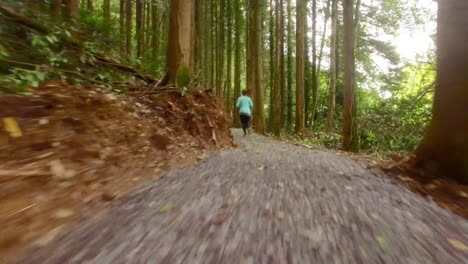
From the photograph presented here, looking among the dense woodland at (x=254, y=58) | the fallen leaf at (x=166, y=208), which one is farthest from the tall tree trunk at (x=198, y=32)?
the fallen leaf at (x=166, y=208)

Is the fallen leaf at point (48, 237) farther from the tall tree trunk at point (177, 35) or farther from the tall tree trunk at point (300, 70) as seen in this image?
the tall tree trunk at point (300, 70)

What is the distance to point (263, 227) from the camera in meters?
2.55

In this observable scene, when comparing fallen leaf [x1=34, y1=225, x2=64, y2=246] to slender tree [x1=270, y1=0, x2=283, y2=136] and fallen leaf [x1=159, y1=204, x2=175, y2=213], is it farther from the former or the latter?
slender tree [x1=270, y1=0, x2=283, y2=136]

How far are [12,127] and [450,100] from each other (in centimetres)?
511

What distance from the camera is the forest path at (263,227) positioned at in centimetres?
208

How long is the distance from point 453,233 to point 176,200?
2.39m

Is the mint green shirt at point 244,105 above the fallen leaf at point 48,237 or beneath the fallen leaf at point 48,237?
above

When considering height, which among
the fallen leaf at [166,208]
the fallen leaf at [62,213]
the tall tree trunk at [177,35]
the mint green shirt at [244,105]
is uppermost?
the tall tree trunk at [177,35]

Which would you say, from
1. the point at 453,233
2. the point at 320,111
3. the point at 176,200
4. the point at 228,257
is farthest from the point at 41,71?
the point at 320,111

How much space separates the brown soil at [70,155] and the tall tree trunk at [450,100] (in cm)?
363

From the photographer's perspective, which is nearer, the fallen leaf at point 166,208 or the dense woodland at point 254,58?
the fallen leaf at point 166,208

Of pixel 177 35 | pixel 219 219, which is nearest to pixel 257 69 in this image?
pixel 177 35

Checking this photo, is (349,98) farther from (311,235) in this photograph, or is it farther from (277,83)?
(311,235)

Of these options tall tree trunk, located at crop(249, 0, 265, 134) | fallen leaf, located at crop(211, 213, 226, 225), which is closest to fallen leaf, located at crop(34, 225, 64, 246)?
fallen leaf, located at crop(211, 213, 226, 225)
